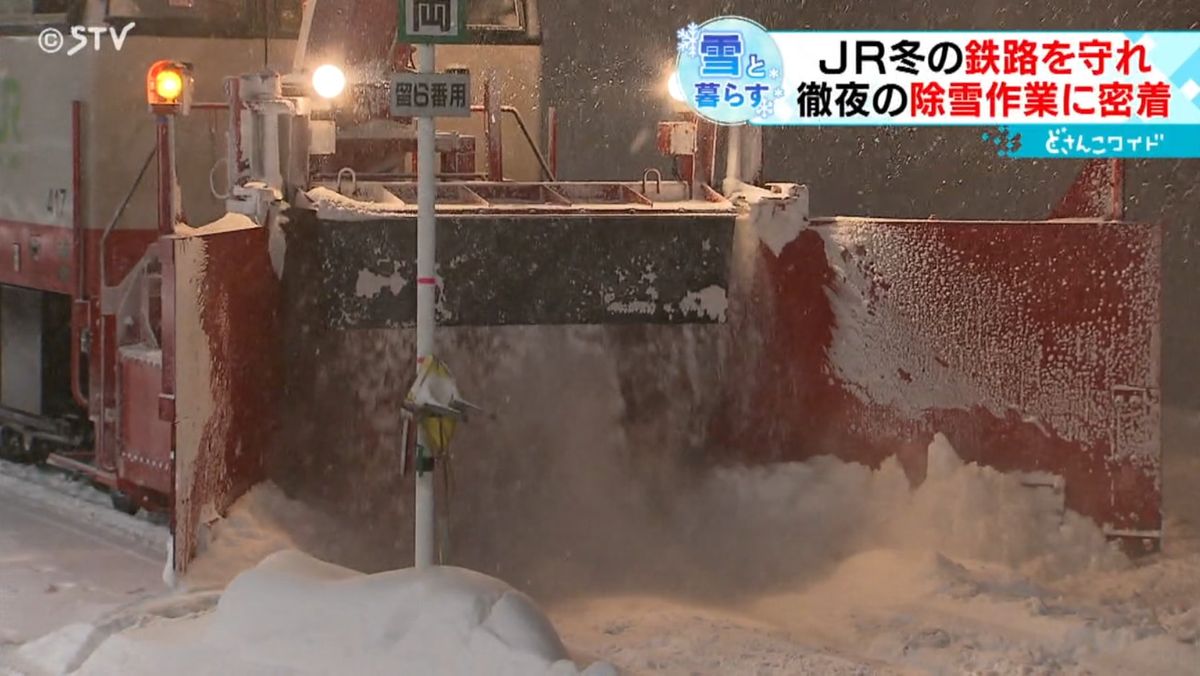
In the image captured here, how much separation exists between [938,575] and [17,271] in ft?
17.5

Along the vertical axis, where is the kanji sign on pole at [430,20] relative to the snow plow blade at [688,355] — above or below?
above

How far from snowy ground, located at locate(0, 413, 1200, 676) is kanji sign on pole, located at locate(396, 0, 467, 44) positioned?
200 centimetres

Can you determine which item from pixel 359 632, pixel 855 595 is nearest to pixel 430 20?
pixel 359 632

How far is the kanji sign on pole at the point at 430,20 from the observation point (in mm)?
5891

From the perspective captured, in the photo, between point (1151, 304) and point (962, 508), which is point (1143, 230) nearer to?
point (1151, 304)

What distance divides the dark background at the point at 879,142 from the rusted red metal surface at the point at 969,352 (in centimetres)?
415

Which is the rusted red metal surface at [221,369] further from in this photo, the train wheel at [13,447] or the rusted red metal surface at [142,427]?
the train wheel at [13,447]

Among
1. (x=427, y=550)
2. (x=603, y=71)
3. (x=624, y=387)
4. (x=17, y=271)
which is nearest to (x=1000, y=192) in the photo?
(x=603, y=71)

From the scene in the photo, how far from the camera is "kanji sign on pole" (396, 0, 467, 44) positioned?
589 cm

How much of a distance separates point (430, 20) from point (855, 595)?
2809mm

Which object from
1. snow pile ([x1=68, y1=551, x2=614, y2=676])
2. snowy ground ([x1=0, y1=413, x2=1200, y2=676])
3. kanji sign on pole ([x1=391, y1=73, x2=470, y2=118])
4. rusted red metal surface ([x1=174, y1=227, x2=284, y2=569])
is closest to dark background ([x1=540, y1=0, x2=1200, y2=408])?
snowy ground ([x1=0, y1=413, x2=1200, y2=676])

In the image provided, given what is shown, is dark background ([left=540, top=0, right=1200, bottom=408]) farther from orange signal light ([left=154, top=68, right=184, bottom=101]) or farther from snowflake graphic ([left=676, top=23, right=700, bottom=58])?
orange signal light ([left=154, top=68, right=184, bottom=101])

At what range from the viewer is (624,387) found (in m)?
7.64

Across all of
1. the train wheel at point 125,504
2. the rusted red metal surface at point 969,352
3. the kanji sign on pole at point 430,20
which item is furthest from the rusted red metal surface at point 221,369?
the train wheel at point 125,504
